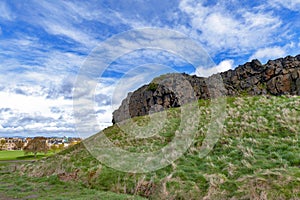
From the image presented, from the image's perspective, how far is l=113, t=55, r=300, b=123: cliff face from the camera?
300 ft

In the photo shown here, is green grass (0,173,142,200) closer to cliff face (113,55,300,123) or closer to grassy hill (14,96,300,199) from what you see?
grassy hill (14,96,300,199)

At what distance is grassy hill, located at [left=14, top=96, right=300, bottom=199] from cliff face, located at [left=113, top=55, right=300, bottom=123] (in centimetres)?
4994

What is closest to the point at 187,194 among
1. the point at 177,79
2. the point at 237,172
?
the point at 237,172

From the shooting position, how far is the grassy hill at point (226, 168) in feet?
40.7

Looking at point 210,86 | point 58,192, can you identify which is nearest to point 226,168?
point 58,192

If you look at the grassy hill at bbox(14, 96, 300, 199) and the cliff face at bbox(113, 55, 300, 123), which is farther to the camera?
the cliff face at bbox(113, 55, 300, 123)

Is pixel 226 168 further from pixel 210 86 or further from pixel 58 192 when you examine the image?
pixel 210 86

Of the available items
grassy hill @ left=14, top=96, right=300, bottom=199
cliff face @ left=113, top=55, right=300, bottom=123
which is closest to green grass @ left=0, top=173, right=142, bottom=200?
grassy hill @ left=14, top=96, right=300, bottom=199

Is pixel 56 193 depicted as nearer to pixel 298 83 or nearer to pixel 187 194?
pixel 187 194

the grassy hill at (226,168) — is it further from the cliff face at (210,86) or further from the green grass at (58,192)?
the cliff face at (210,86)

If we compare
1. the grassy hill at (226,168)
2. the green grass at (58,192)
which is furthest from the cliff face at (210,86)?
the green grass at (58,192)

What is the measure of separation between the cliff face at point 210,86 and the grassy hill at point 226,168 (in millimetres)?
49941

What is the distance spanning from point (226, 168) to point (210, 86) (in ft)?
329

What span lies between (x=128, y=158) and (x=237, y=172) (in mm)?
10775
